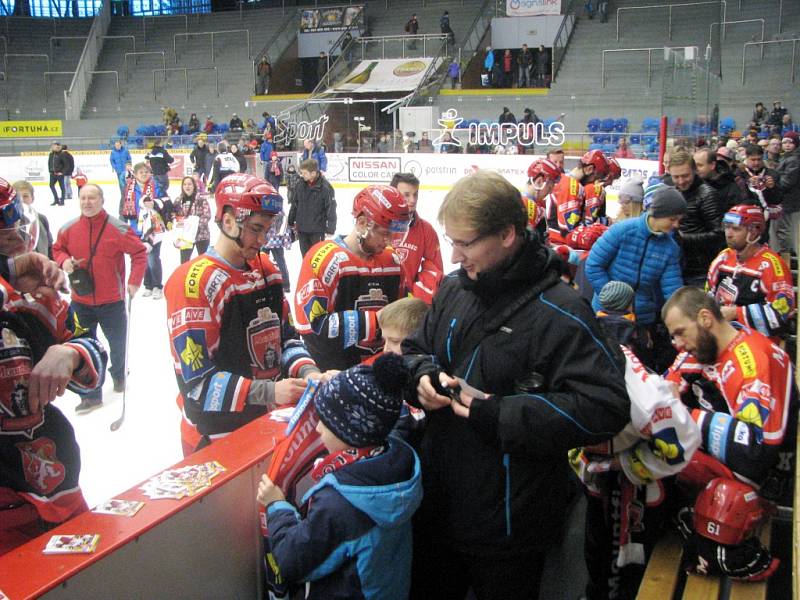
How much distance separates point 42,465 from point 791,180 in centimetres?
838

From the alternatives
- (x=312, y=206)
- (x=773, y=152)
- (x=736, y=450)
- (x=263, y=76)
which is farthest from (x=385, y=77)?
(x=736, y=450)

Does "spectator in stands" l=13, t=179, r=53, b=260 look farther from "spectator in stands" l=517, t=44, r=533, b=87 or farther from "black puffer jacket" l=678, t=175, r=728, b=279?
"spectator in stands" l=517, t=44, r=533, b=87

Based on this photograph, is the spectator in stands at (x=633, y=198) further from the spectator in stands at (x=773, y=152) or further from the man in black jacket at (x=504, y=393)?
the spectator in stands at (x=773, y=152)

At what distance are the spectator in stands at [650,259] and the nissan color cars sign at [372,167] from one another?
47.2 ft

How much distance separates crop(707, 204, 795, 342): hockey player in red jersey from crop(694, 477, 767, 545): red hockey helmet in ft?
5.65

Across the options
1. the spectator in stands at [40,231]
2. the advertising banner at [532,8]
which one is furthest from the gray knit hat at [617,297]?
the advertising banner at [532,8]

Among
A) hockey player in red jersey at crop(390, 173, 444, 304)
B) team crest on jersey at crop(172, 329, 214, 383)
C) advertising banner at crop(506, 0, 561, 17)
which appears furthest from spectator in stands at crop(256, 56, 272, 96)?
team crest on jersey at crop(172, 329, 214, 383)

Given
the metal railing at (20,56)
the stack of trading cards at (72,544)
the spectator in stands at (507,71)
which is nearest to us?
the stack of trading cards at (72,544)

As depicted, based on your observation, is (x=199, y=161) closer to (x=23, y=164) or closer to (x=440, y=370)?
(x=23, y=164)

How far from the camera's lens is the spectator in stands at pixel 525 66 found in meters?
25.1

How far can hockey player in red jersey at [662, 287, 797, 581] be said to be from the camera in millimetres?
2289

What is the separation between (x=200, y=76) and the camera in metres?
31.3

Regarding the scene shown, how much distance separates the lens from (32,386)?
6.75 feet

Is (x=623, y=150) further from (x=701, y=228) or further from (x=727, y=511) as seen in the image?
(x=727, y=511)
